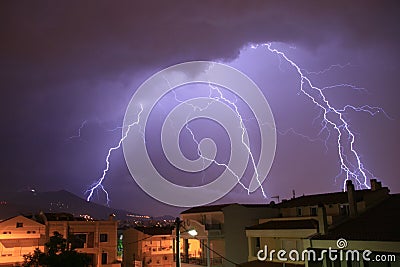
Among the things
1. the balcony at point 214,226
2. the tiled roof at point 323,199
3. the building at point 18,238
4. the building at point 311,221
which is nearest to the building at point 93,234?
the building at point 18,238

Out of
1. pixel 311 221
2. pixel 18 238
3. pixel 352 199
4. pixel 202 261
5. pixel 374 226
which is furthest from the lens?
pixel 18 238

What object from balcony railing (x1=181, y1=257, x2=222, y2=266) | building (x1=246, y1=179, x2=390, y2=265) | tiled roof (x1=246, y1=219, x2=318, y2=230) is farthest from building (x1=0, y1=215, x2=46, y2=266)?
tiled roof (x1=246, y1=219, x2=318, y2=230)

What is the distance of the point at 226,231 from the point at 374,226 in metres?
12.0

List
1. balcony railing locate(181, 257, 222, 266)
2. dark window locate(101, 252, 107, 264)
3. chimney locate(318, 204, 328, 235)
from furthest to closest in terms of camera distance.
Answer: dark window locate(101, 252, 107, 264) < balcony railing locate(181, 257, 222, 266) < chimney locate(318, 204, 328, 235)

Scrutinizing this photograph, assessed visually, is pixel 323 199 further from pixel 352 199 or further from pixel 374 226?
pixel 374 226

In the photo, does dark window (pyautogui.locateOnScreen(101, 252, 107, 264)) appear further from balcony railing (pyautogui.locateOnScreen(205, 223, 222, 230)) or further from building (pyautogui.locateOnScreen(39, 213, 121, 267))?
balcony railing (pyautogui.locateOnScreen(205, 223, 222, 230))

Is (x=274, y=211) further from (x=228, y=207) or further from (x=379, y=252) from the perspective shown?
(x=379, y=252)

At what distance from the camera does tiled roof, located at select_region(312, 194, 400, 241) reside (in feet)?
53.2

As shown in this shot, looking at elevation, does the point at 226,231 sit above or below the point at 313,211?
below

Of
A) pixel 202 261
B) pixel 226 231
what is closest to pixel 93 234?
pixel 202 261

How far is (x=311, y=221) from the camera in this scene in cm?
2280

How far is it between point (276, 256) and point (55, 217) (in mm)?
24065

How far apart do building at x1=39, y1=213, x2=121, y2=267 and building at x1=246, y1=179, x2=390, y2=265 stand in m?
17.2

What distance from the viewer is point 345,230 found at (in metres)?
18.5
